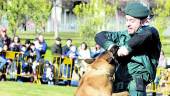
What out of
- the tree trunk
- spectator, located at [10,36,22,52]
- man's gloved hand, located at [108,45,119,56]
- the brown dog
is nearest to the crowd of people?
spectator, located at [10,36,22,52]

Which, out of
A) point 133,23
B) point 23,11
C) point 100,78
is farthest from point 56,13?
point 100,78

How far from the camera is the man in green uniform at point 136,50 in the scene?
4.56m

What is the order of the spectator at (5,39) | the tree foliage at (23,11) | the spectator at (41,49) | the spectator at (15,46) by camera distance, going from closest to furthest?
the spectator at (5,39) → the spectator at (41,49) → the spectator at (15,46) → the tree foliage at (23,11)

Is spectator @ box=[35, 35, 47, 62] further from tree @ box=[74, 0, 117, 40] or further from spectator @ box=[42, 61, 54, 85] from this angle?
tree @ box=[74, 0, 117, 40]

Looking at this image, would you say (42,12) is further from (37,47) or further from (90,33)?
(37,47)

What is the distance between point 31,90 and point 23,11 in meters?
16.4

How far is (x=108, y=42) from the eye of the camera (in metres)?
4.62

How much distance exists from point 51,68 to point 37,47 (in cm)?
83

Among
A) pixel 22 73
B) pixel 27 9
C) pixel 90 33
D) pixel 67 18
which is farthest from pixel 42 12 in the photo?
pixel 67 18

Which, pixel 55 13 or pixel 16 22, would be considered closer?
pixel 16 22

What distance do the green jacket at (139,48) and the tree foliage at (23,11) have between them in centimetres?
2596

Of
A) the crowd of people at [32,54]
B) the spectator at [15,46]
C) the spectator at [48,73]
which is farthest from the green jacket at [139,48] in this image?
the spectator at [15,46]

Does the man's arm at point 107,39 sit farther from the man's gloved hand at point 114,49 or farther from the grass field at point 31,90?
the grass field at point 31,90

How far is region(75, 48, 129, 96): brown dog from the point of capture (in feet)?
14.0
